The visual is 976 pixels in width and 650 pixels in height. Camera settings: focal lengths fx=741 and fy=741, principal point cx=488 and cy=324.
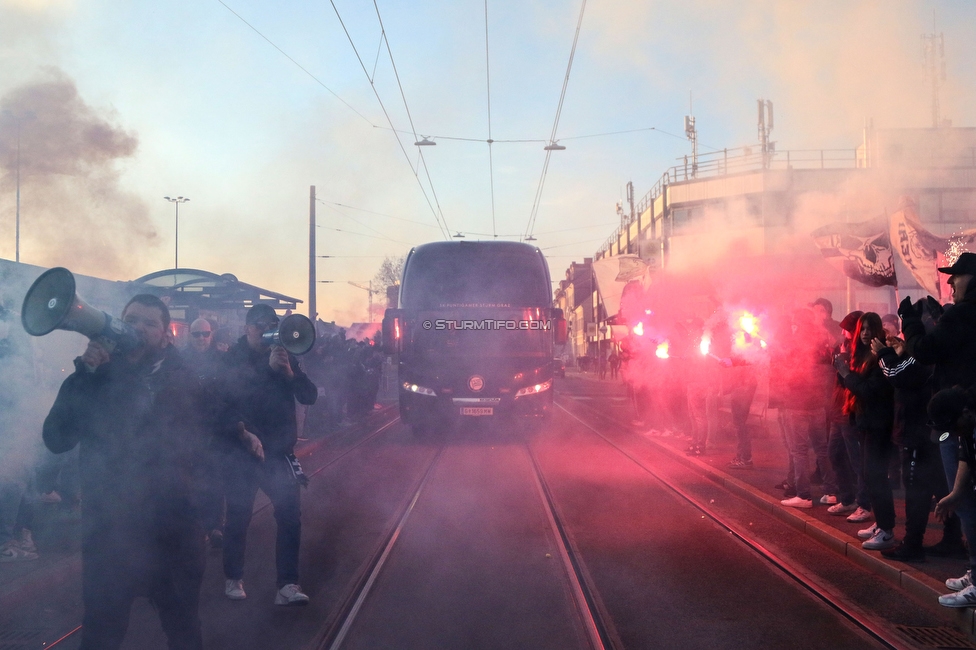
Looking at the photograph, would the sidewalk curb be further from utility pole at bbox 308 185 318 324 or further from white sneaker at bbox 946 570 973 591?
utility pole at bbox 308 185 318 324

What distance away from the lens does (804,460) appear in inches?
286

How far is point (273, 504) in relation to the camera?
15.3ft

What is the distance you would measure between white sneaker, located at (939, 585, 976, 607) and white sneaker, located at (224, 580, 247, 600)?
4265 mm

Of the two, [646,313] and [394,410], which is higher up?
[646,313]

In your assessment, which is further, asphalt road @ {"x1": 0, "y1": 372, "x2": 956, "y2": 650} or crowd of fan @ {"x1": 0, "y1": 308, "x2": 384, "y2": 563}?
crowd of fan @ {"x1": 0, "y1": 308, "x2": 384, "y2": 563}

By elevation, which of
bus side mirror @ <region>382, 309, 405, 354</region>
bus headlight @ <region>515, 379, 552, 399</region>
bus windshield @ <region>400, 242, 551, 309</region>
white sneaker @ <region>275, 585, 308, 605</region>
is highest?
bus windshield @ <region>400, 242, 551, 309</region>

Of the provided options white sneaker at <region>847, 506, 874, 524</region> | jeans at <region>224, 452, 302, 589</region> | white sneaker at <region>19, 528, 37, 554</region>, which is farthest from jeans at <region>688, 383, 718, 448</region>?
white sneaker at <region>19, 528, 37, 554</region>

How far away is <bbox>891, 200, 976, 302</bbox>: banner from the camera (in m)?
9.60

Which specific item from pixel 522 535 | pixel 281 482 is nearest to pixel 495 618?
pixel 281 482

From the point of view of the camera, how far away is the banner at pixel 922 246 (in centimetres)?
960

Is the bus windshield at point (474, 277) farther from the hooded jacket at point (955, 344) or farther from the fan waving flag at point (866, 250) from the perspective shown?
the hooded jacket at point (955, 344)

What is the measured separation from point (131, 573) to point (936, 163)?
16.3 m

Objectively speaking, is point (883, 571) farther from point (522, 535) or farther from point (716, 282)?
point (716, 282)

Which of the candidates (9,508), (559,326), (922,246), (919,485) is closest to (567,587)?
(919,485)
